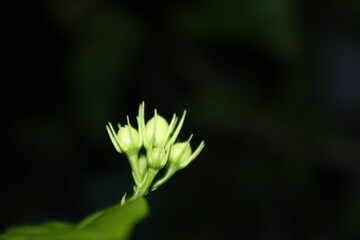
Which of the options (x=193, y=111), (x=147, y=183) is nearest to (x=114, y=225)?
(x=147, y=183)

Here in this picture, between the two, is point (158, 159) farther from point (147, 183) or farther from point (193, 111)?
point (193, 111)

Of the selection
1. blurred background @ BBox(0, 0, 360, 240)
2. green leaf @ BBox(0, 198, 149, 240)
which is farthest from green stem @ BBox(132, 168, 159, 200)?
blurred background @ BBox(0, 0, 360, 240)

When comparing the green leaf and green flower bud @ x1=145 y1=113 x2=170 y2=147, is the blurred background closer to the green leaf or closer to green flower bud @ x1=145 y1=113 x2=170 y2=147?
green flower bud @ x1=145 y1=113 x2=170 y2=147

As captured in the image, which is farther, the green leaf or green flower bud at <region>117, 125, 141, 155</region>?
green flower bud at <region>117, 125, 141, 155</region>

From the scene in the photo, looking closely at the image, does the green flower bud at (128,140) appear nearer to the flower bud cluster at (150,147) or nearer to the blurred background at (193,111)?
the flower bud cluster at (150,147)

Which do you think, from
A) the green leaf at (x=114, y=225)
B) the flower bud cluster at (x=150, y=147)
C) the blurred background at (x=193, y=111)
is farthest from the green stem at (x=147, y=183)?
the blurred background at (x=193, y=111)
